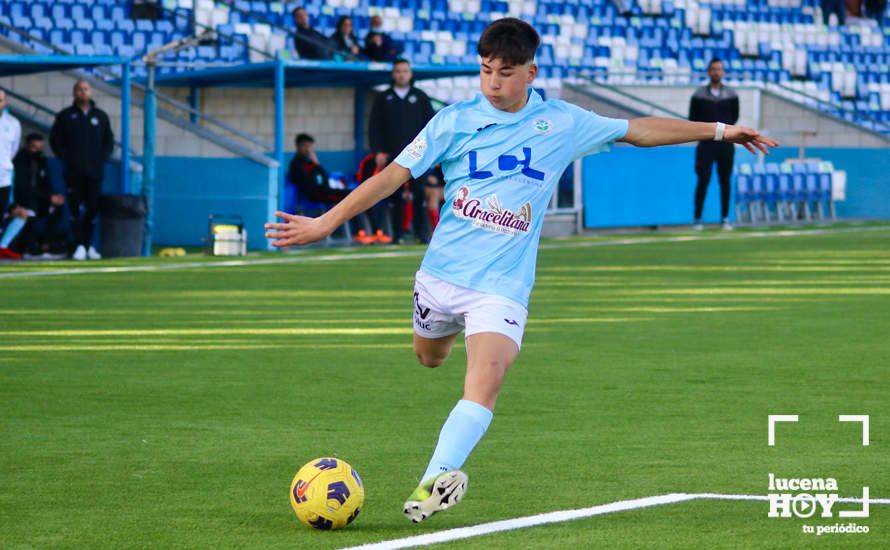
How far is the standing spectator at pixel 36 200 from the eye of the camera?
21484mm

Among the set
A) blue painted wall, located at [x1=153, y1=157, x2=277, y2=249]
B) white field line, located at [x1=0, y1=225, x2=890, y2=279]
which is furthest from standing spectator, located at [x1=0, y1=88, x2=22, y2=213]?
blue painted wall, located at [x1=153, y1=157, x2=277, y2=249]

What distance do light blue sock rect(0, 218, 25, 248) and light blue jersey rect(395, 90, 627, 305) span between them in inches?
601

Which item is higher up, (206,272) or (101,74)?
(101,74)

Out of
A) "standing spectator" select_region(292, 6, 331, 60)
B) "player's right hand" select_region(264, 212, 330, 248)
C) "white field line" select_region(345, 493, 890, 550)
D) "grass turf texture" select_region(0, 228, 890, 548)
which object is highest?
"standing spectator" select_region(292, 6, 331, 60)

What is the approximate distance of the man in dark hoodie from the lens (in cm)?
2148

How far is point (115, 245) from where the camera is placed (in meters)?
21.5

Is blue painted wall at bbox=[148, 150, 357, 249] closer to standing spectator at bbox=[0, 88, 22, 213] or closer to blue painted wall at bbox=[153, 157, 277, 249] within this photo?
blue painted wall at bbox=[153, 157, 277, 249]

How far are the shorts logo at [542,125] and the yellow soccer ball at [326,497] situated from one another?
61.0 inches

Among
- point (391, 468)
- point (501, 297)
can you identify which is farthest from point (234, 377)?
point (501, 297)

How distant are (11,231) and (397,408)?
42.3 ft

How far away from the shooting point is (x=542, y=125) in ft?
21.6

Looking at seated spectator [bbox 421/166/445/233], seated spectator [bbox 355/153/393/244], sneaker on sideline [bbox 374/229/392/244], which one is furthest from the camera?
sneaker on sideline [bbox 374/229/392/244]

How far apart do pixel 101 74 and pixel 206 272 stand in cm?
893

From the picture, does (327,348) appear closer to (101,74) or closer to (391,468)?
(391,468)
